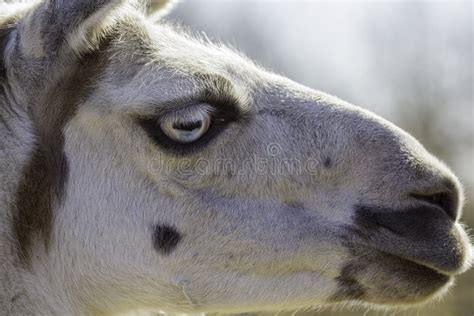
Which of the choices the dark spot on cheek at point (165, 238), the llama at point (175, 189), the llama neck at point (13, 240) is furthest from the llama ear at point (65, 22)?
the dark spot on cheek at point (165, 238)

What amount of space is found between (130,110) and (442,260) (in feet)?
4.63

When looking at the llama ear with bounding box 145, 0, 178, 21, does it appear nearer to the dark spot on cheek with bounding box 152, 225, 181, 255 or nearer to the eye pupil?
the eye pupil

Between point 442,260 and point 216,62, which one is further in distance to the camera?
point 216,62

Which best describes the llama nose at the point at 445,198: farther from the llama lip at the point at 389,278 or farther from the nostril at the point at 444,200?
the llama lip at the point at 389,278

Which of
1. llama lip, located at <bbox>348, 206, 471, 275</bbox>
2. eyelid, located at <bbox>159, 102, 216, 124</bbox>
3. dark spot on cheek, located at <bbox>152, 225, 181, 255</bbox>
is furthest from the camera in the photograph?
dark spot on cheek, located at <bbox>152, 225, 181, 255</bbox>

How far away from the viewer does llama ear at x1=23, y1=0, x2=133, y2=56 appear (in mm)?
3906

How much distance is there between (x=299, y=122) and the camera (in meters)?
4.05

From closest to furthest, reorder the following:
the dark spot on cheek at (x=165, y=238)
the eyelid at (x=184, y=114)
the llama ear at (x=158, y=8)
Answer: the eyelid at (x=184, y=114)
the dark spot on cheek at (x=165, y=238)
the llama ear at (x=158, y=8)

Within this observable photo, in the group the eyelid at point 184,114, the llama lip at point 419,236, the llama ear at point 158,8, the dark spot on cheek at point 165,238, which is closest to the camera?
the llama lip at point 419,236

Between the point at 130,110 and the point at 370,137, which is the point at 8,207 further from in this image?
the point at 370,137

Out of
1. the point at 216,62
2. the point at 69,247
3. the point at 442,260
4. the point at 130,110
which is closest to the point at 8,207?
the point at 69,247

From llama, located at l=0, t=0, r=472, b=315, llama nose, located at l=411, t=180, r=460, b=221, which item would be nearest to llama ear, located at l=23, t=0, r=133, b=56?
llama, located at l=0, t=0, r=472, b=315

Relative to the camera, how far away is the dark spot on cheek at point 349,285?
3.92 metres

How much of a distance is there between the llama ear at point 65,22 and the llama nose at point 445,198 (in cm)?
149
